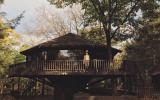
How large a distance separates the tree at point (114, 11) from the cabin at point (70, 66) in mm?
2666

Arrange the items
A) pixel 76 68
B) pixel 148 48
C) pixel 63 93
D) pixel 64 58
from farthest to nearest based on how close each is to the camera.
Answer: pixel 148 48 → pixel 63 93 → pixel 64 58 → pixel 76 68

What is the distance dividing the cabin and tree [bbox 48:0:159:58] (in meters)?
2.67

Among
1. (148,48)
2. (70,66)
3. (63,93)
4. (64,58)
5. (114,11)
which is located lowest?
(63,93)

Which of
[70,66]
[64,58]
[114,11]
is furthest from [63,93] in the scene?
[114,11]

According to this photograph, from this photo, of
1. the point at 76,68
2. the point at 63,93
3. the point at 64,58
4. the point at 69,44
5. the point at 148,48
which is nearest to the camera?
the point at 76,68

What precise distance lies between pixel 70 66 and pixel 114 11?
8.33 meters

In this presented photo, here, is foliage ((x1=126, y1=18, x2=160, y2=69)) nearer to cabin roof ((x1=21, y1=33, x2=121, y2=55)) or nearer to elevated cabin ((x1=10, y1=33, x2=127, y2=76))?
elevated cabin ((x1=10, y1=33, x2=127, y2=76))

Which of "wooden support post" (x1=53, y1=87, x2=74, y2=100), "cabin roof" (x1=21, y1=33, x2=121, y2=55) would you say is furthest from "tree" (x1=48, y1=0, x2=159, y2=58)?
"wooden support post" (x1=53, y1=87, x2=74, y2=100)

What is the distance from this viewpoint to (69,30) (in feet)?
204

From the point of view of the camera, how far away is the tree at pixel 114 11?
39.5m

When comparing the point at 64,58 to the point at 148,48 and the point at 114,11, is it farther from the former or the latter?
the point at 148,48

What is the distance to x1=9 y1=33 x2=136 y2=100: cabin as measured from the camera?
3525cm

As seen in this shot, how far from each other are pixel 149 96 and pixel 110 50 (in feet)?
20.3

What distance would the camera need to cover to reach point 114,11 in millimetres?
39750
